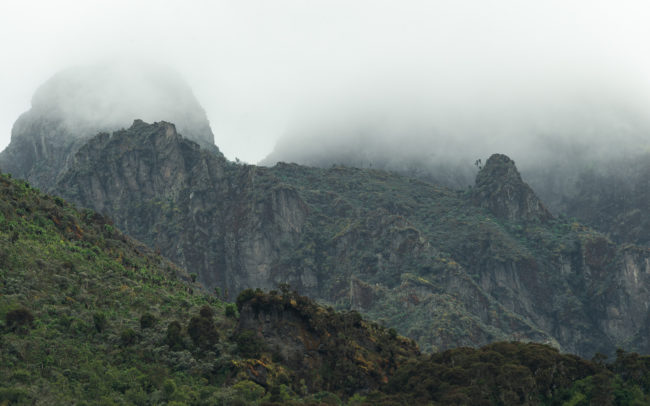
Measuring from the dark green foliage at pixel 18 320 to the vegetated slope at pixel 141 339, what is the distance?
184mm

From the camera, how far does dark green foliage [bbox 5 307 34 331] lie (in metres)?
126

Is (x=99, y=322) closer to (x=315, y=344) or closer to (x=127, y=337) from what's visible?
(x=127, y=337)

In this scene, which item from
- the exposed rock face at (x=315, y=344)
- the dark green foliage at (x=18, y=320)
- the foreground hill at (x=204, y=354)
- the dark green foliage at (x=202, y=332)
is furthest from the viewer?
the exposed rock face at (x=315, y=344)

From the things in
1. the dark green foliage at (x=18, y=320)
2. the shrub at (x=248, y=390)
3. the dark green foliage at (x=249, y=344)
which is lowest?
the shrub at (x=248, y=390)

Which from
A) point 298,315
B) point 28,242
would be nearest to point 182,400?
point 298,315

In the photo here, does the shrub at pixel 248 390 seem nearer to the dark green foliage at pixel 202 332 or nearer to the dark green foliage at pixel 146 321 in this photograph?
the dark green foliage at pixel 202 332

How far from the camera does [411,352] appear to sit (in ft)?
578

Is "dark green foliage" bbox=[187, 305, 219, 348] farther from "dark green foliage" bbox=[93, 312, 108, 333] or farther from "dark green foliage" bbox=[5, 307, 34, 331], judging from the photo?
"dark green foliage" bbox=[5, 307, 34, 331]

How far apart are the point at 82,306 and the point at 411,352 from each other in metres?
80.3

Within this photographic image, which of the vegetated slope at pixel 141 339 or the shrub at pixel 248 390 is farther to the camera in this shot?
the shrub at pixel 248 390

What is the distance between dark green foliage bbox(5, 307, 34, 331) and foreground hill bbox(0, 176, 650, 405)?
18cm

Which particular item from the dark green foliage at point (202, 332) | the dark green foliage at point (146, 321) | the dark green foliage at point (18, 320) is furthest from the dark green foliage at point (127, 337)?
the dark green foliage at point (18, 320)

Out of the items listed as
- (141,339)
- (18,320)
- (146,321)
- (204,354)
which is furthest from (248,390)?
(18,320)

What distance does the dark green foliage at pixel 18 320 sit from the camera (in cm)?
12594
